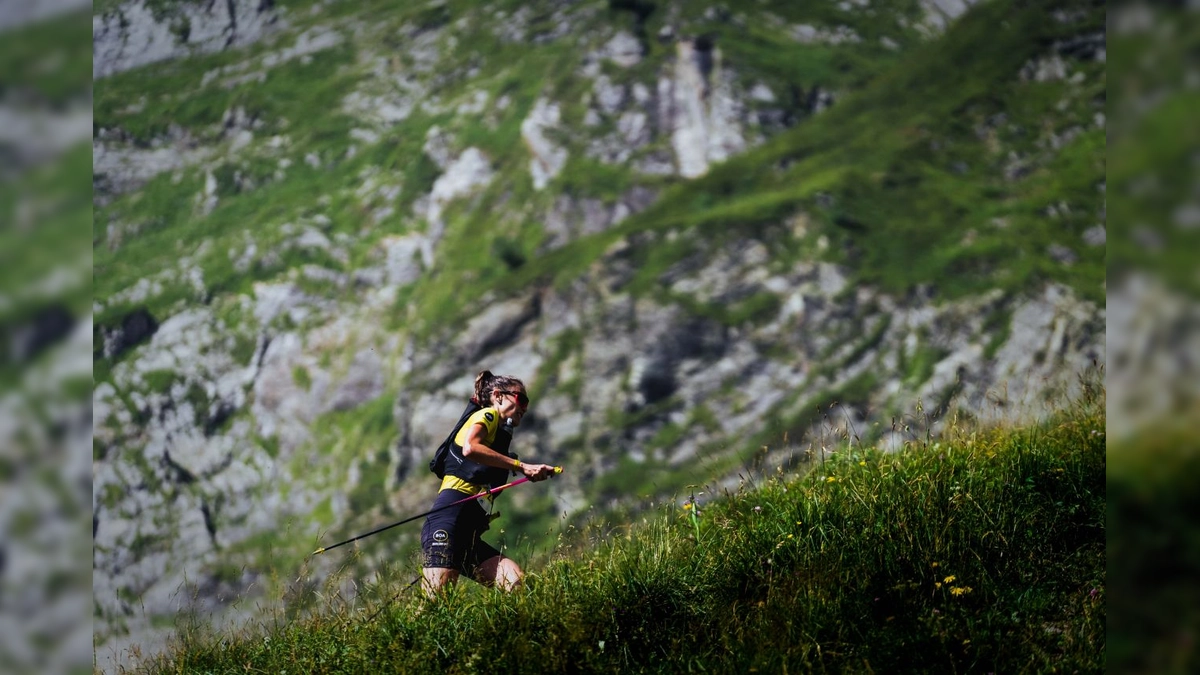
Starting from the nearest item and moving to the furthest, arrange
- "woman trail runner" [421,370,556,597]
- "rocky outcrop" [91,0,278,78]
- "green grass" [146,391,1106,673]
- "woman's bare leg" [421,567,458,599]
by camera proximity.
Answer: "green grass" [146,391,1106,673], "woman's bare leg" [421,567,458,599], "woman trail runner" [421,370,556,597], "rocky outcrop" [91,0,278,78]

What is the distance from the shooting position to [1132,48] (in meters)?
1.92

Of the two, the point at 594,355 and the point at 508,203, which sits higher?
the point at 508,203

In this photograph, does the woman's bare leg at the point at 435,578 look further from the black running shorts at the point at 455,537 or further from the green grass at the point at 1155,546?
the green grass at the point at 1155,546

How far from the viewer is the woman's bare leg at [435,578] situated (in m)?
6.35

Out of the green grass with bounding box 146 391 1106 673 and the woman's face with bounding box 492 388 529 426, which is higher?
the woman's face with bounding box 492 388 529 426

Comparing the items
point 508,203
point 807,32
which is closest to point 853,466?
point 508,203

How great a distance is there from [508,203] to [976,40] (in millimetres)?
61820

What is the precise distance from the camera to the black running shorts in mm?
6746

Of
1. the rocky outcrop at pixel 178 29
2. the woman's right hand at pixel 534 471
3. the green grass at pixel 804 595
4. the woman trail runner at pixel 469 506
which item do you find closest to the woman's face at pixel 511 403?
the woman trail runner at pixel 469 506

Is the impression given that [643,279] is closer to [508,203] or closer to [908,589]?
[508,203]

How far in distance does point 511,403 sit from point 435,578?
1.35 metres

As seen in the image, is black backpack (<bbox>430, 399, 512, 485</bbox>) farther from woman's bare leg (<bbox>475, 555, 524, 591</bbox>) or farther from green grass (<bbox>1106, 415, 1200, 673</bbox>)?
green grass (<bbox>1106, 415, 1200, 673</bbox>)

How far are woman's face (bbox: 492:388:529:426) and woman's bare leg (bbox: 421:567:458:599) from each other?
114 cm

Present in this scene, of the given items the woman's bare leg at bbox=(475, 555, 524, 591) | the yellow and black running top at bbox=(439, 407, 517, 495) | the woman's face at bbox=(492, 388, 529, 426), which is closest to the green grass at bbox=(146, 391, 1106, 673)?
the woman's bare leg at bbox=(475, 555, 524, 591)
